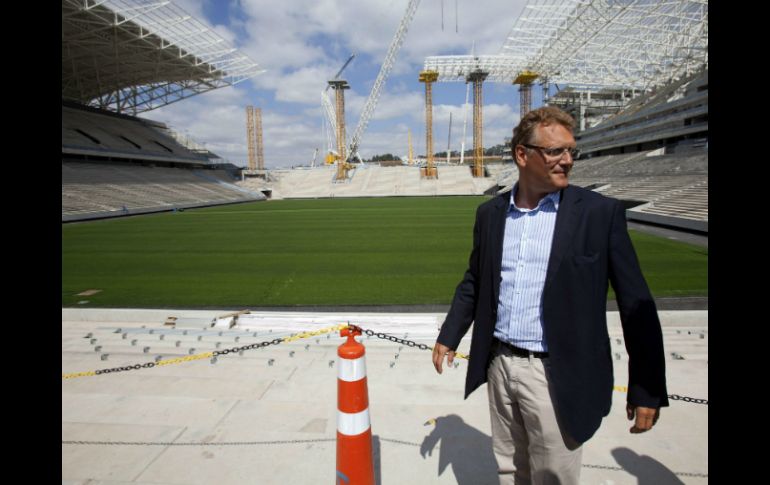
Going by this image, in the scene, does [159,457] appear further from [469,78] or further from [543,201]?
[469,78]

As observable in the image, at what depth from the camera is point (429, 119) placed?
71438 mm

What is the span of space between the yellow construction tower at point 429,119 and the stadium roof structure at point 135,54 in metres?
32.7

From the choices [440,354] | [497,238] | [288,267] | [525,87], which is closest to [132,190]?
[288,267]

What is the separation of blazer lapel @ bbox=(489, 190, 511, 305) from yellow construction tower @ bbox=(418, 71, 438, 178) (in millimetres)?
68089

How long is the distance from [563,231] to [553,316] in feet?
1.31

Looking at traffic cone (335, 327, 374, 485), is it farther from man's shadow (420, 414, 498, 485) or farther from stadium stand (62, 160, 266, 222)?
stadium stand (62, 160, 266, 222)

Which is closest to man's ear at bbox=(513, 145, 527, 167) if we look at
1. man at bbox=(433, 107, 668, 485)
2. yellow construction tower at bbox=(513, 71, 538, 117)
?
man at bbox=(433, 107, 668, 485)

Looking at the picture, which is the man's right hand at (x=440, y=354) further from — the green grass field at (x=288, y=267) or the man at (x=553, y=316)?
the green grass field at (x=288, y=267)

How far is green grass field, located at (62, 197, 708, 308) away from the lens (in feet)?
27.0

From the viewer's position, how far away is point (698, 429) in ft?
9.43

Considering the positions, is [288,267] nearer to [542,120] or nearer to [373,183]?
[542,120]

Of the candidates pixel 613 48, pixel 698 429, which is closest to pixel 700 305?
pixel 698 429

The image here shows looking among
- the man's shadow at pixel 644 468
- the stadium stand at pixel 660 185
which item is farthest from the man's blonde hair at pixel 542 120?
the stadium stand at pixel 660 185
